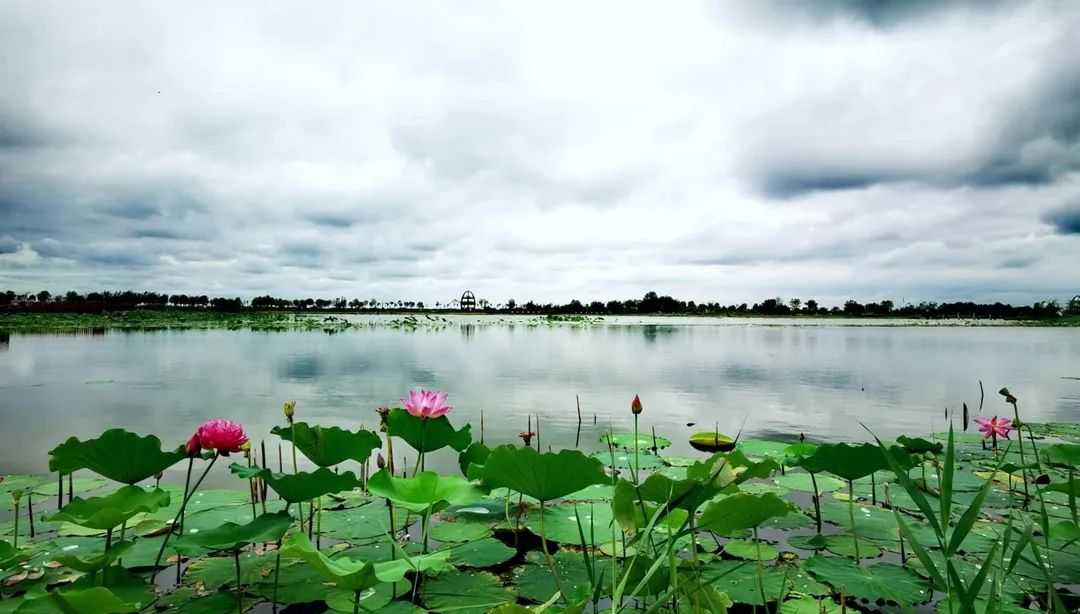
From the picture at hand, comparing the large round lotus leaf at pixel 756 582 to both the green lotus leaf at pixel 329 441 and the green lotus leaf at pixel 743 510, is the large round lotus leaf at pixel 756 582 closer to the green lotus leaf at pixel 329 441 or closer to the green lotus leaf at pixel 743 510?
the green lotus leaf at pixel 743 510

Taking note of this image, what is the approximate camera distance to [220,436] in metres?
2.12

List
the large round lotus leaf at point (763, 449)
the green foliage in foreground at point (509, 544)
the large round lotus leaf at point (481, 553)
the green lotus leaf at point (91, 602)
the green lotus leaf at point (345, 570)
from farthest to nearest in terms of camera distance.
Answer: the large round lotus leaf at point (763, 449), the large round lotus leaf at point (481, 553), the green foliage in foreground at point (509, 544), the green lotus leaf at point (345, 570), the green lotus leaf at point (91, 602)

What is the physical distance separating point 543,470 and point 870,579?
4.66ft

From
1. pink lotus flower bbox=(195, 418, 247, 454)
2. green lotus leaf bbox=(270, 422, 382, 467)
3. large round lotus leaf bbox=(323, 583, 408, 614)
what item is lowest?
large round lotus leaf bbox=(323, 583, 408, 614)

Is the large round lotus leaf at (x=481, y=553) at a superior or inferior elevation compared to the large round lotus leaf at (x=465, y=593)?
inferior

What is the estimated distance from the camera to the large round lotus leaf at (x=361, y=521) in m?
2.68

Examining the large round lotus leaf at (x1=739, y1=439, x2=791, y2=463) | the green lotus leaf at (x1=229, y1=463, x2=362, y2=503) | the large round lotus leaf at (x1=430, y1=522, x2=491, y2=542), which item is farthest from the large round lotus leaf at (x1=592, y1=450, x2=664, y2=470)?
the green lotus leaf at (x1=229, y1=463, x2=362, y2=503)

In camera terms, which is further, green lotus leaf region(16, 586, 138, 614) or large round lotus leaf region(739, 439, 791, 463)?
large round lotus leaf region(739, 439, 791, 463)

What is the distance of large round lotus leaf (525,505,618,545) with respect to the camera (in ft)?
8.13

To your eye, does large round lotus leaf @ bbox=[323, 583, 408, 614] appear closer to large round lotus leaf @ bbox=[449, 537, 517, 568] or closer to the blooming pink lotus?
large round lotus leaf @ bbox=[449, 537, 517, 568]

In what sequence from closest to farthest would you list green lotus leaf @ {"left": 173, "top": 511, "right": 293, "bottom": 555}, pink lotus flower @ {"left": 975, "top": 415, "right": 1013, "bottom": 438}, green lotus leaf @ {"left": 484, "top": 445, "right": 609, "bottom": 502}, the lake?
green lotus leaf @ {"left": 173, "top": 511, "right": 293, "bottom": 555} < green lotus leaf @ {"left": 484, "top": 445, "right": 609, "bottom": 502} < pink lotus flower @ {"left": 975, "top": 415, "right": 1013, "bottom": 438} < the lake

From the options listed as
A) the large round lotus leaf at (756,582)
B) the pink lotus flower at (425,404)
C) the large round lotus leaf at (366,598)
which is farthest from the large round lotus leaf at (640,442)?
the large round lotus leaf at (366,598)

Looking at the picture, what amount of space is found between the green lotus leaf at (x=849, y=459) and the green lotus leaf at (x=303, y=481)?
2.10 meters

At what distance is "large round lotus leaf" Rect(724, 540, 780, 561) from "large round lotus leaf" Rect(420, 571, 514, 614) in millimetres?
1130
